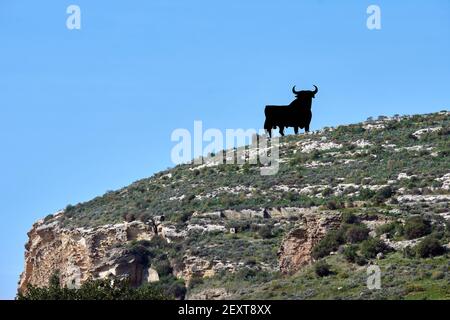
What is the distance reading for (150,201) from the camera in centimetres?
5275

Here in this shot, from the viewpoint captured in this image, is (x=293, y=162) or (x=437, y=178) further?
(x=293, y=162)

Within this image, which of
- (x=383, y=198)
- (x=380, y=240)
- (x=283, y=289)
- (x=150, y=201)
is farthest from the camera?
(x=150, y=201)

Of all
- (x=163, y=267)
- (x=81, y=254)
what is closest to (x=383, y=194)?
(x=163, y=267)

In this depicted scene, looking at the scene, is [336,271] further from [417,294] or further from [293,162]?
[293,162]

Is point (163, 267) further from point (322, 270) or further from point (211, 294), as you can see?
point (322, 270)

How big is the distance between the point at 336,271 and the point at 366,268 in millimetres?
989

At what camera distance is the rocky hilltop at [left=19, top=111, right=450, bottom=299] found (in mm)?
36312

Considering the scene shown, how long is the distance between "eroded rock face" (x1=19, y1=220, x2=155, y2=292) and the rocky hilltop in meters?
0.06

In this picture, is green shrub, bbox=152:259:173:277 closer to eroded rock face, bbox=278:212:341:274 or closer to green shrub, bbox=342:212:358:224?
eroded rock face, bbox=278:212:341:274

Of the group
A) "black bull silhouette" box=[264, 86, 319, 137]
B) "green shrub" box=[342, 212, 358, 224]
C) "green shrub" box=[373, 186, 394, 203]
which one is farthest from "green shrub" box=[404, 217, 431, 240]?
"black bull silhouette" box=[264, 86, 319, 137]
